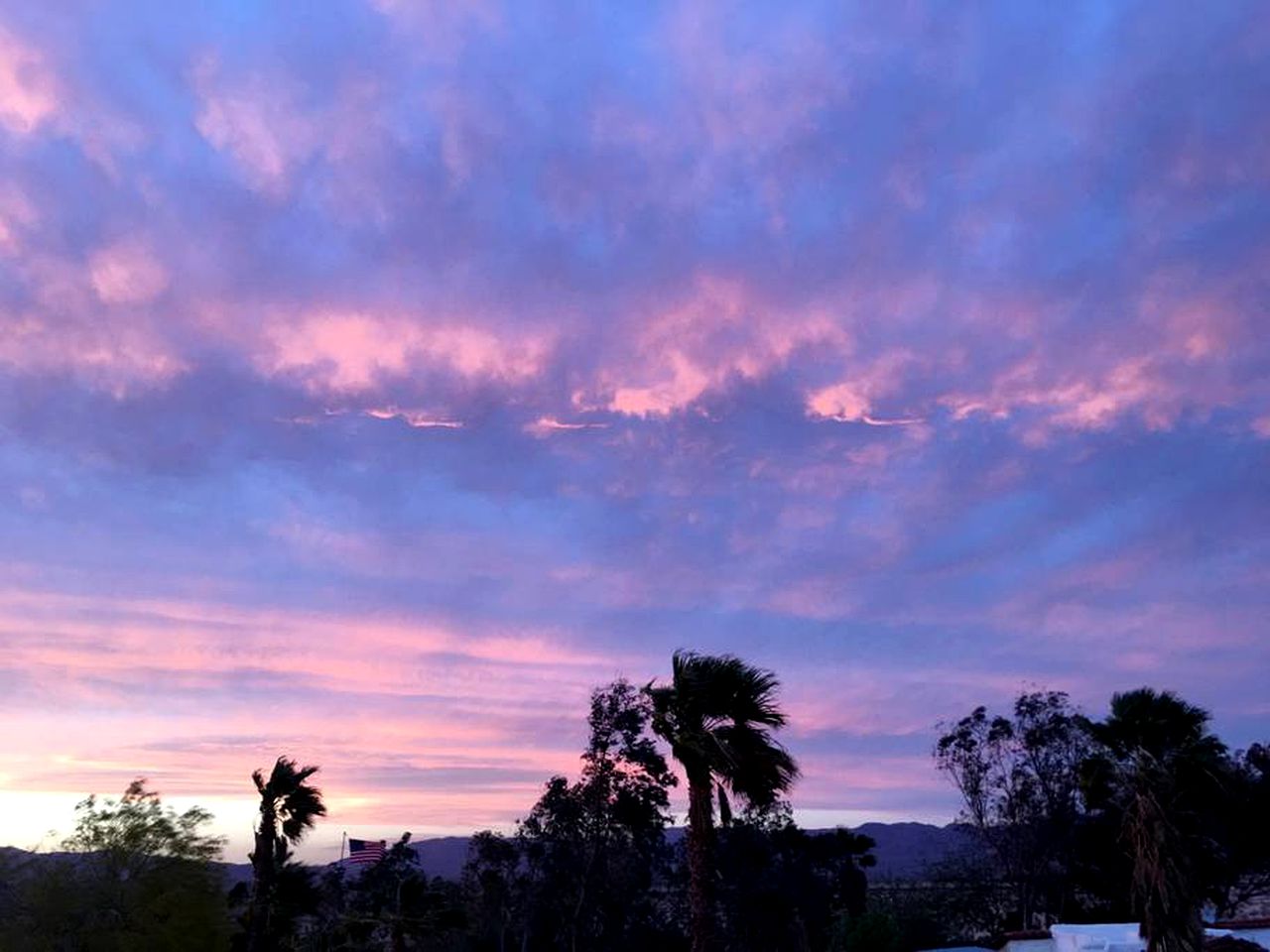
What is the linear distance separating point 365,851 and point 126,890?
1374cm

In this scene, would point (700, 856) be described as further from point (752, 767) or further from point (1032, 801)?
point (1032, 801)

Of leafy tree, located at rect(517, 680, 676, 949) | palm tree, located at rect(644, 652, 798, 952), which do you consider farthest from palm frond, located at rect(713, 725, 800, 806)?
leafy tree, located at rect(517, 680, 676, 949)

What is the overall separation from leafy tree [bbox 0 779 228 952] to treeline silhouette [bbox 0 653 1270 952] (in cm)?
6

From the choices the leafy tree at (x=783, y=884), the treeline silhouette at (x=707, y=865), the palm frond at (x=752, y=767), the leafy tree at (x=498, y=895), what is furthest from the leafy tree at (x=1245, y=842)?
the palm frond at (x=752, y=767)

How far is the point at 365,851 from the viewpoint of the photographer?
4612 cm

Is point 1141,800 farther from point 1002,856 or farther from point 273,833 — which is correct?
point 1002,856

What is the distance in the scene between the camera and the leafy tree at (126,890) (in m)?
31.6

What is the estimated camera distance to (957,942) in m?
49.5

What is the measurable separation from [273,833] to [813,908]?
123ft

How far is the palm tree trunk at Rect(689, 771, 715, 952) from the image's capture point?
67.7ft

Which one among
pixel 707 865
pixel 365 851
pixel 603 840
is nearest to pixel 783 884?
pixel 603 840

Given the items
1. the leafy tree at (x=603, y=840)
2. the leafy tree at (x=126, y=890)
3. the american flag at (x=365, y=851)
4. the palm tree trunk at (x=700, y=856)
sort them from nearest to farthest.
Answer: the palm tree trunk at (x=700, y=856) < the leafy tree at (x=126, y=890) < the american flag at (x=365, y=851) < the leafy tree at (x=603, y=840)

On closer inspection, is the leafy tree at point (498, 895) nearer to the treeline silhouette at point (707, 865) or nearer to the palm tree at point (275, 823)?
the treeline silhouette at point (707, 865)

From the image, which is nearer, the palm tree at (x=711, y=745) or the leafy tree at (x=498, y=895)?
the palm tree at (x=711, y=745)
